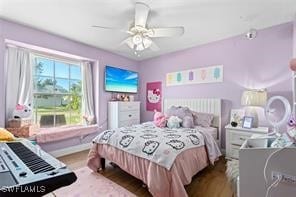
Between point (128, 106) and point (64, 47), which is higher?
point (64, 47)

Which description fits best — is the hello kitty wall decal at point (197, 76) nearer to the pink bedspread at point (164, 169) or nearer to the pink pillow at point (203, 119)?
the pink pillow at point (203, 119)

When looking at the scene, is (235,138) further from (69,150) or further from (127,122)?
(69,150)

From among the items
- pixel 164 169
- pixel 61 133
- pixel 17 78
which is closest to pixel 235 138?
pixel 164 169

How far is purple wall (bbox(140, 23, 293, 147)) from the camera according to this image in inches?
108

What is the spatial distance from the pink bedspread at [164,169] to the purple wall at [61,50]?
176 cm

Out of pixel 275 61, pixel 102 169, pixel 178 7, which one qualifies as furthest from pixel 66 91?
pixel 275 61

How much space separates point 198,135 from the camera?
7.98 feet

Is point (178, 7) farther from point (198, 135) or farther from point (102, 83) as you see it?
point (102, 83)

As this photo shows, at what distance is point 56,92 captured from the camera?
11.9ft

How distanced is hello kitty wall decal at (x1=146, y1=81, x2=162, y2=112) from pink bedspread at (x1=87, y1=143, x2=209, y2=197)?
92.6 inches

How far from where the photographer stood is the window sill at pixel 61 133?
9.87ft

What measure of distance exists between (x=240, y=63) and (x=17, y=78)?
13.5 ft

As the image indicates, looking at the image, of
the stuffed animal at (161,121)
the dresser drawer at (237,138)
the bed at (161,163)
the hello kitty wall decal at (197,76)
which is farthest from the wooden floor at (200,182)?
the hello kitty wall decal at (197,76)

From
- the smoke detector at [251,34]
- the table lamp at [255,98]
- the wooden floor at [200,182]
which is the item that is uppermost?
the smoke detector at [251,34]
